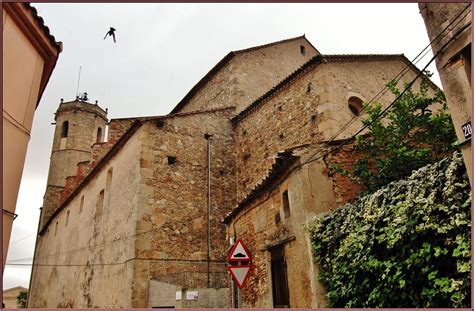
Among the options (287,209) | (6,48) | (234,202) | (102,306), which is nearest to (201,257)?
(234,202)

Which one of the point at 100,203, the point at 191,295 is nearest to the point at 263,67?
the point at 100,203

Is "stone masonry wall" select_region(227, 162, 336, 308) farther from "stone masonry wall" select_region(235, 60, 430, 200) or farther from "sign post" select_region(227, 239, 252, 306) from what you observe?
"stone masonry wall" select_region(235, 60, 430, 200)

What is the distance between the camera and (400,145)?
7184 millimetres

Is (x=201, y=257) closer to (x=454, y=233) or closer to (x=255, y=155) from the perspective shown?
(x=255, y=155)

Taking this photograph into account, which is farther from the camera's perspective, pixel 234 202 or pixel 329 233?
pixel 234 202

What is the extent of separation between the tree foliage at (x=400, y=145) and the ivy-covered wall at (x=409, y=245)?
1385mm

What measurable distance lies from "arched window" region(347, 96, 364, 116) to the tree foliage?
3.15m

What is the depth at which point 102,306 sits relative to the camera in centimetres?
1146

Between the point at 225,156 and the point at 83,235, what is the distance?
23.5 feet

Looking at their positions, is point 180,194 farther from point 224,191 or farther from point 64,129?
point 64,129

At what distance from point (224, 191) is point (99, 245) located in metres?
5.01

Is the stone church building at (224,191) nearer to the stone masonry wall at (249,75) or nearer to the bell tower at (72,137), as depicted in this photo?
the stone masonry wall at (249,75)

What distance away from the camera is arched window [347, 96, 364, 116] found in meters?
11.0

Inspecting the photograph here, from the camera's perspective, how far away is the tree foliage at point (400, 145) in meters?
6.86
